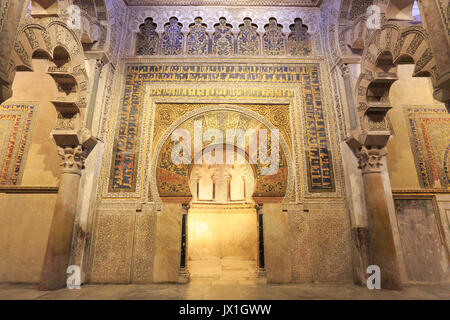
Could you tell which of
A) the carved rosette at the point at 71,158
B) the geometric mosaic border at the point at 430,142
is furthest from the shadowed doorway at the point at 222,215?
the geometric mosaic border at the point at 430,142

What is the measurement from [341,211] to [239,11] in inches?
203

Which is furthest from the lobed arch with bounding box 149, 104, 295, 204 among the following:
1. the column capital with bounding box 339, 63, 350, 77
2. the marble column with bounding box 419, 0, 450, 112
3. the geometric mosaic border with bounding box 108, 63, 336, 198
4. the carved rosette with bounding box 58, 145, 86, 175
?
the marble column with bounding box 419, 0, 450, 112

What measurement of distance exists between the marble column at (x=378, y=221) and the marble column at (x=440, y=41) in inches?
82.1

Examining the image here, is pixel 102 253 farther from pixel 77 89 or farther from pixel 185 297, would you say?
pixel 77 89

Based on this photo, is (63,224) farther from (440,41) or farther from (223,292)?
(440,41)

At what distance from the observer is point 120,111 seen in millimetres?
5422

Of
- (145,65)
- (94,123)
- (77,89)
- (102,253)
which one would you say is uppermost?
(145,65)

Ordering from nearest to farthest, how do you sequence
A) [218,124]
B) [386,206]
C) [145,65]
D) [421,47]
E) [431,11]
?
[431,11] < [421,47] < [386,206] < [218,124] < [145,65]

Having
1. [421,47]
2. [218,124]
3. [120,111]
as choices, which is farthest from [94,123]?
[421,47]

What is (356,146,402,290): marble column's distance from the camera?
404cm

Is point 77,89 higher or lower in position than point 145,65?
lower

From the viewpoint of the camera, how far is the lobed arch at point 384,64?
3163 millimetres

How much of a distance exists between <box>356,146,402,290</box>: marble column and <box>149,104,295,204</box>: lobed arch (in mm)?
1308

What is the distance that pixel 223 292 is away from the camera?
3734 mm
